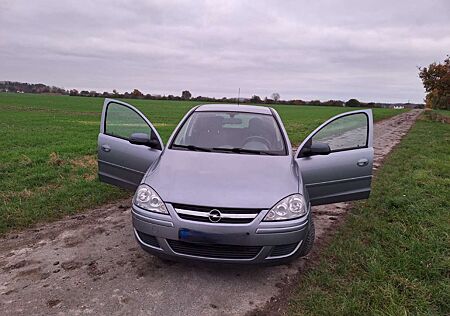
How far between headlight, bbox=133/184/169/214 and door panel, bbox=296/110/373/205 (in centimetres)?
170

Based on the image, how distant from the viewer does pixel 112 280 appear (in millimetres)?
2947

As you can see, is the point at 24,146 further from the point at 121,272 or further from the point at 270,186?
the point at 270,186

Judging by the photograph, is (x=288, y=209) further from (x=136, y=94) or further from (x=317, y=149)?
(x=136, y=94)

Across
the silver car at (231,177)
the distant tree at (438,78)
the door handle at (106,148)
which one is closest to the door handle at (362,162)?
the silver car at (231,177)

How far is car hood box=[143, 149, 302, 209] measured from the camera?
9.13 ft

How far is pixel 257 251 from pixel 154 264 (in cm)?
111

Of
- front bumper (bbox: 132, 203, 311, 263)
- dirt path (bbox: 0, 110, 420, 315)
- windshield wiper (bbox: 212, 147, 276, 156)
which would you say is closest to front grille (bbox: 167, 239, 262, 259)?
front bumper (bbox: 132, 203, 311, 263)

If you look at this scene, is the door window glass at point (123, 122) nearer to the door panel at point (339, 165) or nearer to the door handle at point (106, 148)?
the door handle at point (106, 148)

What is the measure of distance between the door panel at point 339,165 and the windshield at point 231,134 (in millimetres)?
394

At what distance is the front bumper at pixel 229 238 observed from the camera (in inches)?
105

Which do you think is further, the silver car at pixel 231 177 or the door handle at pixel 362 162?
the door handle at pixel 362 162

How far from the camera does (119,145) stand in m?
4.18

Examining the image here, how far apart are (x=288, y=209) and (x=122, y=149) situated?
2315 mm

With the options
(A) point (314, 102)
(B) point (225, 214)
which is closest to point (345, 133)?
(B) point (225, 214)
